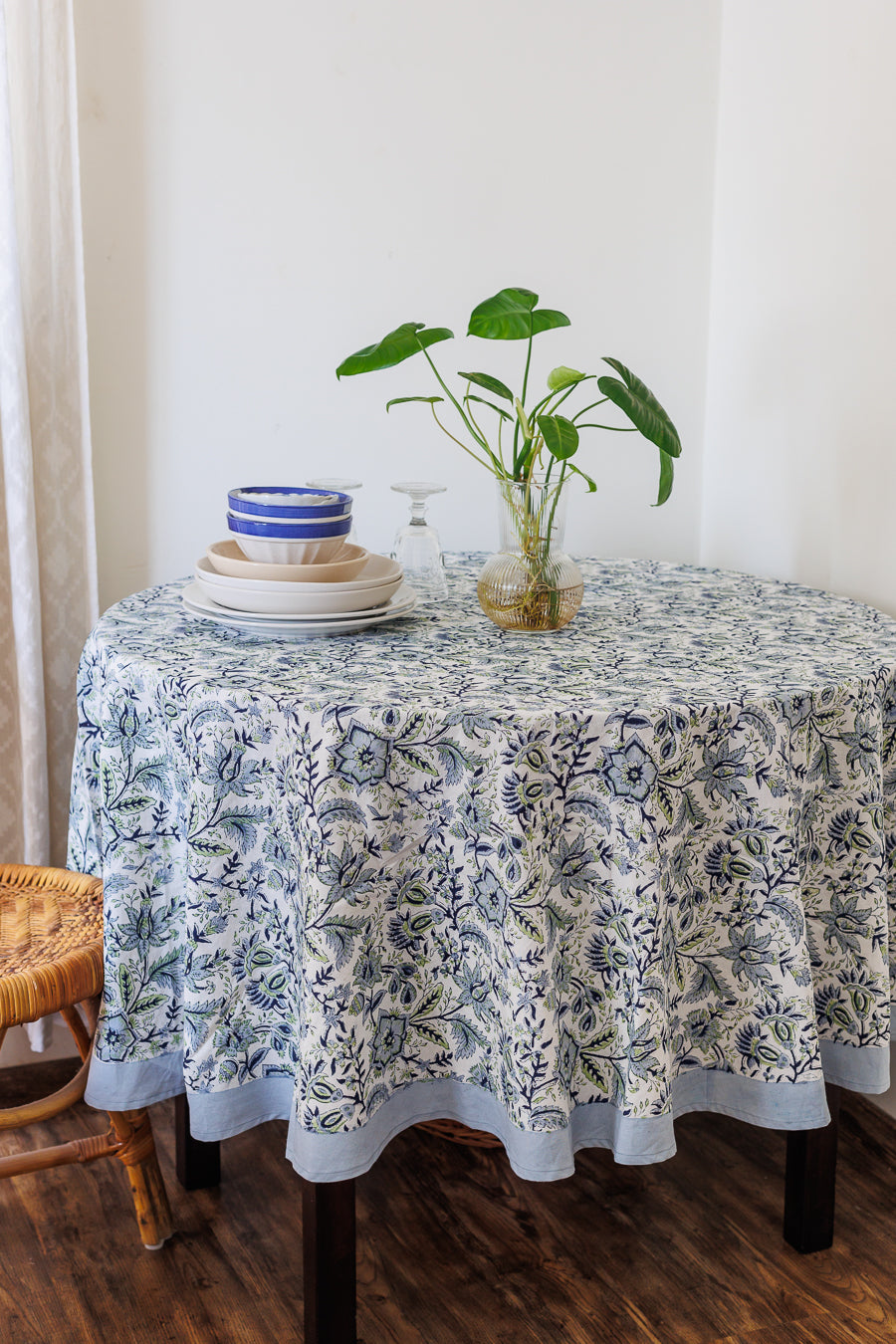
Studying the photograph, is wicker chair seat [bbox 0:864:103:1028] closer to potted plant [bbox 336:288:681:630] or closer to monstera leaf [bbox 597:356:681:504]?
potted plant [bbox 336:288:681:630]

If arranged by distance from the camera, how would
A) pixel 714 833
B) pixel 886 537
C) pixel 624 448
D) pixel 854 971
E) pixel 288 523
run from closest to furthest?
pixel 714 833 → pixel 854 971 → pixel 288 523 → pixel 886 537 → pixel 624 448

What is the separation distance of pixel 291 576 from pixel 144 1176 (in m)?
0.78

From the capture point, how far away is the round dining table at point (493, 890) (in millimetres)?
1135

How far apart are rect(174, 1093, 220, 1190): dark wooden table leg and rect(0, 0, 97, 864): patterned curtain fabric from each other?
0.49 m

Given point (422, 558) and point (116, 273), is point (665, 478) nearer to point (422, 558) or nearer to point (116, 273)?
point (422, 558)

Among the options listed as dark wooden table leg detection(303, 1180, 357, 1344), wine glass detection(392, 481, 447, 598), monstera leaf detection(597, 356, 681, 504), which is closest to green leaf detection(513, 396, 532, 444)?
monstera leaf detection(597, 356, 681, 504)

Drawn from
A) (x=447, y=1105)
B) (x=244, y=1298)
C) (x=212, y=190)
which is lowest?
(x=244, y=1298)

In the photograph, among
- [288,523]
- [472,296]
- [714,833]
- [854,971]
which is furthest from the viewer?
[472,296]

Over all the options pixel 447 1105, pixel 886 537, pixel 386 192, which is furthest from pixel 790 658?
pixel 386 192

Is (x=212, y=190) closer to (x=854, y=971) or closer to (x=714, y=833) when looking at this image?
(x=714, y=833)

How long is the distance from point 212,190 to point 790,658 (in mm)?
1229

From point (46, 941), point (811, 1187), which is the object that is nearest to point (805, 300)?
point (811, 1187)

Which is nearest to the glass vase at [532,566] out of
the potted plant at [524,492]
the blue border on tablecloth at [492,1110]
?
the potted plant at [524,492]

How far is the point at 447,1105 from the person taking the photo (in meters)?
1.26
